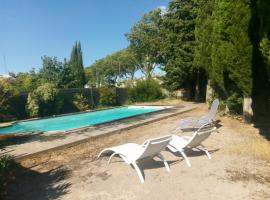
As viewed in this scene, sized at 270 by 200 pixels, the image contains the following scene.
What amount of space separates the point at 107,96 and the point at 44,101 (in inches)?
290

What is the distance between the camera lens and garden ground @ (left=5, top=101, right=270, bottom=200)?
4.51 m

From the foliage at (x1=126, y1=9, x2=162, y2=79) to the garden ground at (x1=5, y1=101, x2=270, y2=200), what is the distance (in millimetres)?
25568

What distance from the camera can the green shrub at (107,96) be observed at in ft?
78.4

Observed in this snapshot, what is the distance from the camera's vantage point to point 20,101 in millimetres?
17266

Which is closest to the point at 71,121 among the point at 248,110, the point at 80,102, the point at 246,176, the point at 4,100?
the point at 80,102

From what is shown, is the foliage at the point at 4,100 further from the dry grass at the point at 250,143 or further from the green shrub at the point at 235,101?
the green shrub at the point at 235,101

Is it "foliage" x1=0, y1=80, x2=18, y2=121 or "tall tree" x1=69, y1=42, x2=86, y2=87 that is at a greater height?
"tall tree" x1=69, y1=42, x2=86, y2=87

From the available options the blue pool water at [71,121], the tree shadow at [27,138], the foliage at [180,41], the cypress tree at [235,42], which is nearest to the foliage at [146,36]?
the foliage at [180,41]

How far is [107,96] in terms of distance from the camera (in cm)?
2416

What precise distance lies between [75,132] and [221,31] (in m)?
7.69

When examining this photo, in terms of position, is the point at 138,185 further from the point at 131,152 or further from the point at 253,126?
the point at 253,126

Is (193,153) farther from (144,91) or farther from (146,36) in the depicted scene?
(146,36)

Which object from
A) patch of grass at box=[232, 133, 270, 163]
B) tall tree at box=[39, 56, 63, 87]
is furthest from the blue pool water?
patch of grass at box=[232, 133, 270, 163]

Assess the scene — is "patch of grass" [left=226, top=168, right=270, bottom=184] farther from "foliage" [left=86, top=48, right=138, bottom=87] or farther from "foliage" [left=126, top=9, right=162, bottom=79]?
"foliage" [left=86, top=48, right=138, bottom=87]
